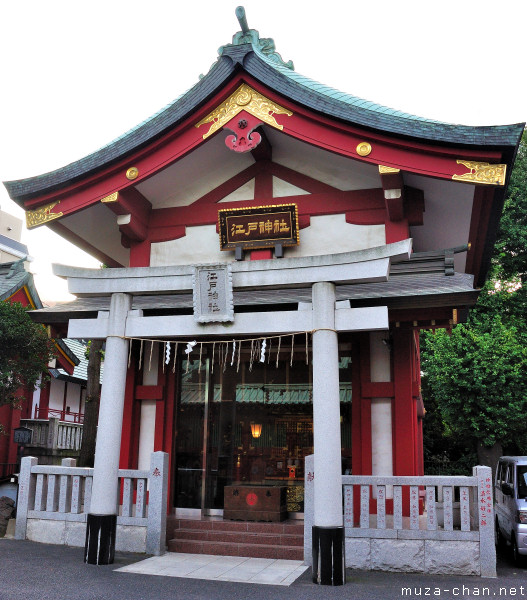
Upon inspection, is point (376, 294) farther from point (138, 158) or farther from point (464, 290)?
point (138, 158)

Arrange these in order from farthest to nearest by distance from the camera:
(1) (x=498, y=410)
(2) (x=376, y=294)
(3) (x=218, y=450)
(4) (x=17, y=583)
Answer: (1) (x=498, y=410) < (3) (x=218, y=450) < (2) (x=376, y=294) < (4) (x=17, y=583)

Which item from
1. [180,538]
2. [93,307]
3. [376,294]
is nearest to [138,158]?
[93,307]

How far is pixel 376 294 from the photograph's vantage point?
28.8ft

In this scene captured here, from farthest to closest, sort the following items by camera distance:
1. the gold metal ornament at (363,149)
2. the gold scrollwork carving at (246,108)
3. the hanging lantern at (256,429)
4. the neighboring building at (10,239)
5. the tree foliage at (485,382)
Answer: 1. the neighboring building at (10,239)
2. the tree foliage at (485,382)
3. the hanging lantern at (256,429)
4. the gold scrollwork carving at (246,108)
5. the gold metal ornament at (363,149)

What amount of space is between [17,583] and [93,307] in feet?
14.7

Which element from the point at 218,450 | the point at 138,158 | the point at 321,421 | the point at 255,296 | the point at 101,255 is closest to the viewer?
the point at 321,421

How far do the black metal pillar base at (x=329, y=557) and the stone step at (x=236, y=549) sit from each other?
1.59m

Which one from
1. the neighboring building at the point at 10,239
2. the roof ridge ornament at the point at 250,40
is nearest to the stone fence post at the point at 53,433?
the roof ridge ornament at the point at 250,40

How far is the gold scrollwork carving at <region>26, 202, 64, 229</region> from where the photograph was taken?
10441mm

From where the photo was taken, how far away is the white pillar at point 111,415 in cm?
870

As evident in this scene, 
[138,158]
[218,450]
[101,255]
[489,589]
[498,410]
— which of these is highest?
[138,158]

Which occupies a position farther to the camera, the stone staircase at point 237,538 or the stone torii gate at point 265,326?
the stone staircase at point 237,538

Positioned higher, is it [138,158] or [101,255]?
[138,158]

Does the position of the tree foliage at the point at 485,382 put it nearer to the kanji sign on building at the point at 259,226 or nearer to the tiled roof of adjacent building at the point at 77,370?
the kanji sign on building at the point at 259,226
